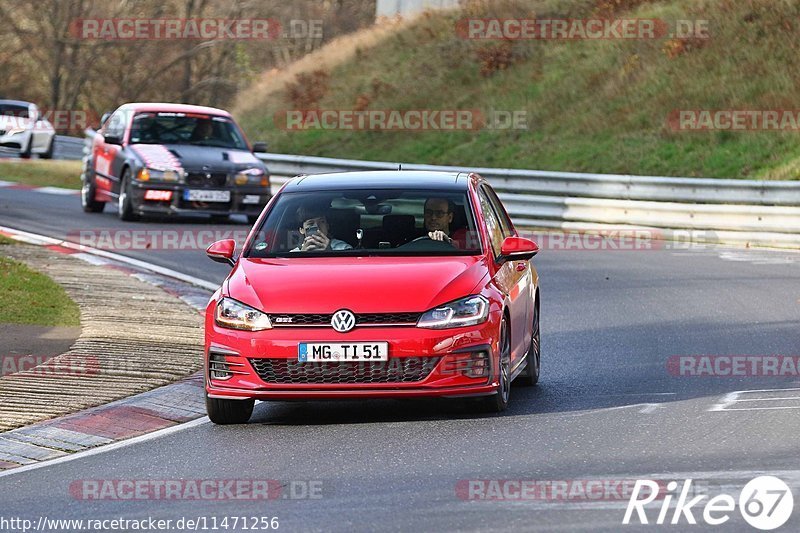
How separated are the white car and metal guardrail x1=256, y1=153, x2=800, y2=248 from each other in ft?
47.6

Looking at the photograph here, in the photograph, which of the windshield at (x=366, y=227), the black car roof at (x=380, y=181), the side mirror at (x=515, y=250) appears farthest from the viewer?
the black car roof at (x=380, y=181)

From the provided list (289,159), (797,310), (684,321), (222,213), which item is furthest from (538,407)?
(289,159)

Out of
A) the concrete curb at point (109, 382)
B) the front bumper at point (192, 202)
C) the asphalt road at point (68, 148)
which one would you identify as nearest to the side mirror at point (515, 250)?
the concrete curb at point (109, 382)

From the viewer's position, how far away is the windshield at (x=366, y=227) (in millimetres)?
10164

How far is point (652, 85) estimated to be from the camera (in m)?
31.9

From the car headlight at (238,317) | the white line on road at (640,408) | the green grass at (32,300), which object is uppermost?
the car headlight at (238,317)

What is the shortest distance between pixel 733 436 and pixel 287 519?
9.42 ft

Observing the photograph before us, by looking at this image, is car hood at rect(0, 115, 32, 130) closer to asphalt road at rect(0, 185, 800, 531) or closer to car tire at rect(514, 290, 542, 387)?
asphalt road at rect(0, 185, 800, 531)

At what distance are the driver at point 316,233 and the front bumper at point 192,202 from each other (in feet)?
43.1

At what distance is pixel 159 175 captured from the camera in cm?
2339

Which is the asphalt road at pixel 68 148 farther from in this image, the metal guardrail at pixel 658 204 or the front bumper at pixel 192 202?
the front bumper at pixel 192 202

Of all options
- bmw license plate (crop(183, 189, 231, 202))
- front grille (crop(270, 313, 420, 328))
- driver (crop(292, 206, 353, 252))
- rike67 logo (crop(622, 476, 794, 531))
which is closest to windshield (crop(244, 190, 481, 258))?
driver (crop(292, 206, 353, 252))

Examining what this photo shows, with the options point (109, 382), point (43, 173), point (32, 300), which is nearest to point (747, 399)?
point (109, 382)

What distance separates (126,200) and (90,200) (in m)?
1.59
